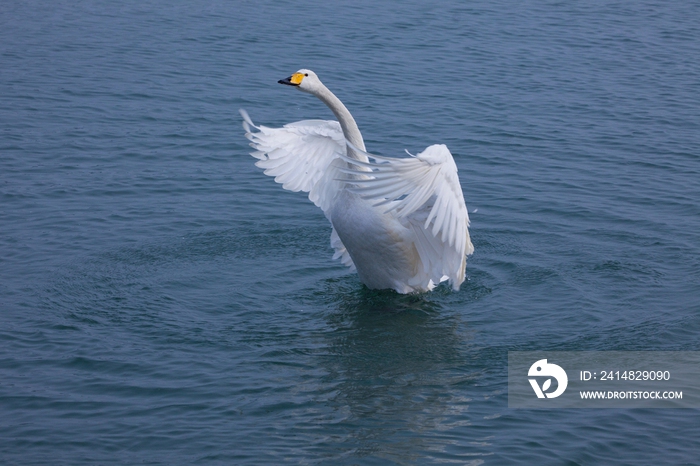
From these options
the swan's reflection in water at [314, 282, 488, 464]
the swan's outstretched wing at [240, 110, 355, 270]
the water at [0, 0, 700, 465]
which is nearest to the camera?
the swan's reflection in water at [314, 282, 488, 464]

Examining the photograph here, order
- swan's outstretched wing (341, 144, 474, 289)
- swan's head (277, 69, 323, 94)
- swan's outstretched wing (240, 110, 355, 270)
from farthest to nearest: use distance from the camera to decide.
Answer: swan's outstretched wing (240, 110, 355, 270), swan's head (277, 69, 323, 94), swan's outstretched wing (341, 144, 474, 289)

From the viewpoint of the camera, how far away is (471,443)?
7340mm

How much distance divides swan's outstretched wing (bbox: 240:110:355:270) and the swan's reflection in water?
1.12 meters

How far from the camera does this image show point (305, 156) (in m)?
10.8

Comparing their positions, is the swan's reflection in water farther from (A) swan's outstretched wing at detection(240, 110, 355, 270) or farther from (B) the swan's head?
(B) the swan's head

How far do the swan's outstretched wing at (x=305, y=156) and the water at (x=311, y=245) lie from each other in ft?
3.38

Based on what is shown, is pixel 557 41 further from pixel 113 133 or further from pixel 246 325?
pixel 246 325

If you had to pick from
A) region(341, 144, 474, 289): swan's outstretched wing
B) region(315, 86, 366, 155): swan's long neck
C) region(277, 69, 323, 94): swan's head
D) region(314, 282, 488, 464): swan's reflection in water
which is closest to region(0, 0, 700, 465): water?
region(314, 282, 488, 464): swan's reflection in water

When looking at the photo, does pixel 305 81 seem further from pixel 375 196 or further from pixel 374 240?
pixel 375 196

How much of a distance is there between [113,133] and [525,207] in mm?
6609

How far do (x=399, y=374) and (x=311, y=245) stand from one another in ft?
11.9

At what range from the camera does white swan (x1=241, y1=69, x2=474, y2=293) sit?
8.11m

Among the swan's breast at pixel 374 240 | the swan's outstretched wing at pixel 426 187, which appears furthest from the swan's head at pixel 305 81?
the swan's outstretched wing at pixel 426 187

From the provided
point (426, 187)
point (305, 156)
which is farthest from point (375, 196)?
point (305, 156)
